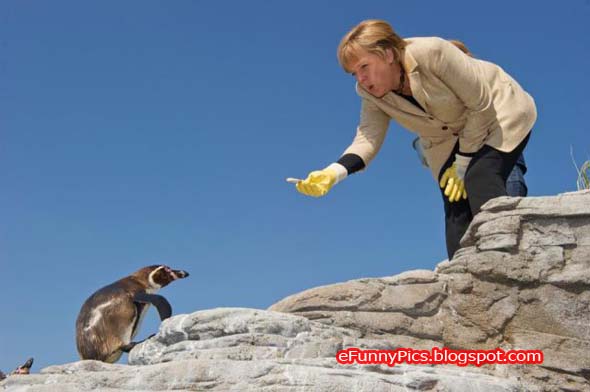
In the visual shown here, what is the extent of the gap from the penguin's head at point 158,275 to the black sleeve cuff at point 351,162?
1.95 metres

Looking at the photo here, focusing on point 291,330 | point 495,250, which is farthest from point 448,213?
point 291,330

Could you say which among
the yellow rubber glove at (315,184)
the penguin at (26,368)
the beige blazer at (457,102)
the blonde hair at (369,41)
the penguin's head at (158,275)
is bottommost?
the penguin at (26,368)

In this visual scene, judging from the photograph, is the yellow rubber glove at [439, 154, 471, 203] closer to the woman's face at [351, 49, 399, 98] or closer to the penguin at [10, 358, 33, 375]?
the woman's face at [351, 49, 399, 98]

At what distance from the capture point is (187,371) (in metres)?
3.24

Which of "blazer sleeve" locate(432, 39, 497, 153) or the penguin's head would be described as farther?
the penguin's head

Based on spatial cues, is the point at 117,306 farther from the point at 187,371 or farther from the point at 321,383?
the point at 321,383

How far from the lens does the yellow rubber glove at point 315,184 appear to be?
476 cm

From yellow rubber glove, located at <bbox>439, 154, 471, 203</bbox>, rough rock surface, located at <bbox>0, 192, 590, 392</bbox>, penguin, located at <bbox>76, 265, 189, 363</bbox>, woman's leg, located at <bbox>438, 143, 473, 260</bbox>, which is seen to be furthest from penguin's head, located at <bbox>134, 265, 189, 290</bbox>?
yellow rubber glove, located at <bbox>439, 154, 471, 203</bbox>

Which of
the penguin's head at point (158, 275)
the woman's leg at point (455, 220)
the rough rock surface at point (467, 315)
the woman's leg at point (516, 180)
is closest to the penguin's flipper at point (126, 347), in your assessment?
the penguin's head at point (158, 275)

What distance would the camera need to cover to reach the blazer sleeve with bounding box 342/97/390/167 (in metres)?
5.23

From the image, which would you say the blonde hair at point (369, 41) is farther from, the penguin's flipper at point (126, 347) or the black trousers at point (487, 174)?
the penguin's flipper at point (126, 347)

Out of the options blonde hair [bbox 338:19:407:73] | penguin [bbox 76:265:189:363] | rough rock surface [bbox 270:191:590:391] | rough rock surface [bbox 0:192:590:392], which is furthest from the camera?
penguin [bbox 76:265:189:363]

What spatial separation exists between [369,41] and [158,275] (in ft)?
8.92

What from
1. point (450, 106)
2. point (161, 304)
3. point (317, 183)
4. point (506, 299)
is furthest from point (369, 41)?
point (161, 304)
